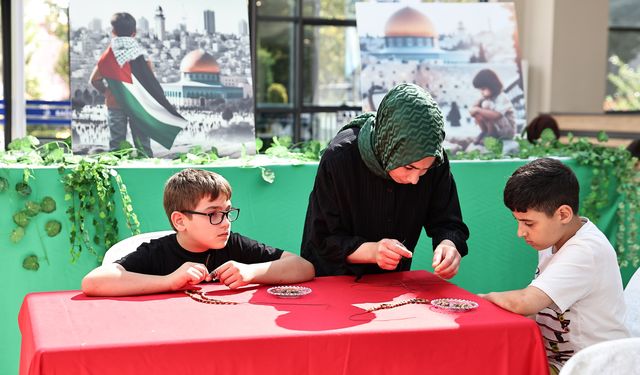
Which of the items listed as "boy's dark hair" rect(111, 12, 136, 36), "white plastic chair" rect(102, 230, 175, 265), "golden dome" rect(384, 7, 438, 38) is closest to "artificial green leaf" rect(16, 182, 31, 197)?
"white plastic chair" rect(102, 230, 175, 265)

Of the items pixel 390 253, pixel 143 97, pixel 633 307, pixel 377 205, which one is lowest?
pixel 633 307

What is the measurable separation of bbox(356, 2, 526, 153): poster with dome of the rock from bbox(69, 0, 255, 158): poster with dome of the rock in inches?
36.6

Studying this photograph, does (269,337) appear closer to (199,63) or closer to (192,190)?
(192,190)

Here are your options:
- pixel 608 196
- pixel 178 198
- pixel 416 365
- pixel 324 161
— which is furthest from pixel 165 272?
pixel 608 196

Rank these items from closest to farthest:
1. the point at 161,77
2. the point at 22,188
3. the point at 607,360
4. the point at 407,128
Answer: the point at 607,360 < the point at 407,128 < the point at 22,188 < the point at 161,77

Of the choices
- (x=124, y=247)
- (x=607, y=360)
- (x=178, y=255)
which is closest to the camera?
(x=607, y=360)

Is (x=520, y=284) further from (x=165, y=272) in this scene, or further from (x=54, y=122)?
(x=54, y=122)

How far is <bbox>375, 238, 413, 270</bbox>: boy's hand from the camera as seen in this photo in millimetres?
2207

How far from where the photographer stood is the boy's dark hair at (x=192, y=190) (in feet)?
7.73

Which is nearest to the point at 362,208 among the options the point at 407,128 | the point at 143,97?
the point at 407,128

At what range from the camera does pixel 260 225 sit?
138 inches

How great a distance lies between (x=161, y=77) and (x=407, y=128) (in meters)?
1.93

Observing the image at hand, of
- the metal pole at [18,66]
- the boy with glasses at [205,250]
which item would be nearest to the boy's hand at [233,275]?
the boy with glasses at [205,250]

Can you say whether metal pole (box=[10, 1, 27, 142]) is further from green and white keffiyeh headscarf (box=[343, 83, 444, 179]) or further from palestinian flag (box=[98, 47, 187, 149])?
green and white keffiyeh headscarf (box=[343, 83, 444, 179])
